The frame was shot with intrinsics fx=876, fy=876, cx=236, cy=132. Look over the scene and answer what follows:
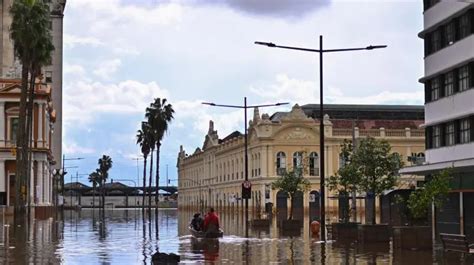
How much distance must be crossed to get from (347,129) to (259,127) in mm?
10736

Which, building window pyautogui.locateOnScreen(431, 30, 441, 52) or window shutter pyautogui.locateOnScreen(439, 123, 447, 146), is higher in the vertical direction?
building window pyautogui.locateOnScreen(431, 30, 441, 52)

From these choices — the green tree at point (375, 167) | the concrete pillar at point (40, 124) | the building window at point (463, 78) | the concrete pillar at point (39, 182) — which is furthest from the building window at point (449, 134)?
the concrete pillar at point (40, 124)

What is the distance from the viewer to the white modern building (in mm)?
40125

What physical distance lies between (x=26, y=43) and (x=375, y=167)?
2854 cm

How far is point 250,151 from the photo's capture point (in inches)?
4412

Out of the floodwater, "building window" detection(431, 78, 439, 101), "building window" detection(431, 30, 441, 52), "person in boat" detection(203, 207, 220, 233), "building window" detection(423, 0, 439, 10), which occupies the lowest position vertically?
the floodwater

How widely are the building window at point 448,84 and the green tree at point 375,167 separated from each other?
903cm

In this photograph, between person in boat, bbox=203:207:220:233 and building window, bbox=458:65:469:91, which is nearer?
person in boat, bbox=203:207:220:233

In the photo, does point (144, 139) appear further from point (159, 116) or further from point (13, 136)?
point (13, 136)

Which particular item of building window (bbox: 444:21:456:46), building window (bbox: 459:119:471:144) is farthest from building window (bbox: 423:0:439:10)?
building window (bbox: 459:119:471:144)

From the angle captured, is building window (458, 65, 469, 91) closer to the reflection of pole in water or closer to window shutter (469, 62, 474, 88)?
window shutter (469, 62, 474, 88)

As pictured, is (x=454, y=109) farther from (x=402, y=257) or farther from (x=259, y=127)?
(x=259, y=127)

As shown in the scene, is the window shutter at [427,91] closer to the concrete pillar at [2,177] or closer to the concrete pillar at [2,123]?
the concrete pillar at [2,177]

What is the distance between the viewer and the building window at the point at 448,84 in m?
42.6
